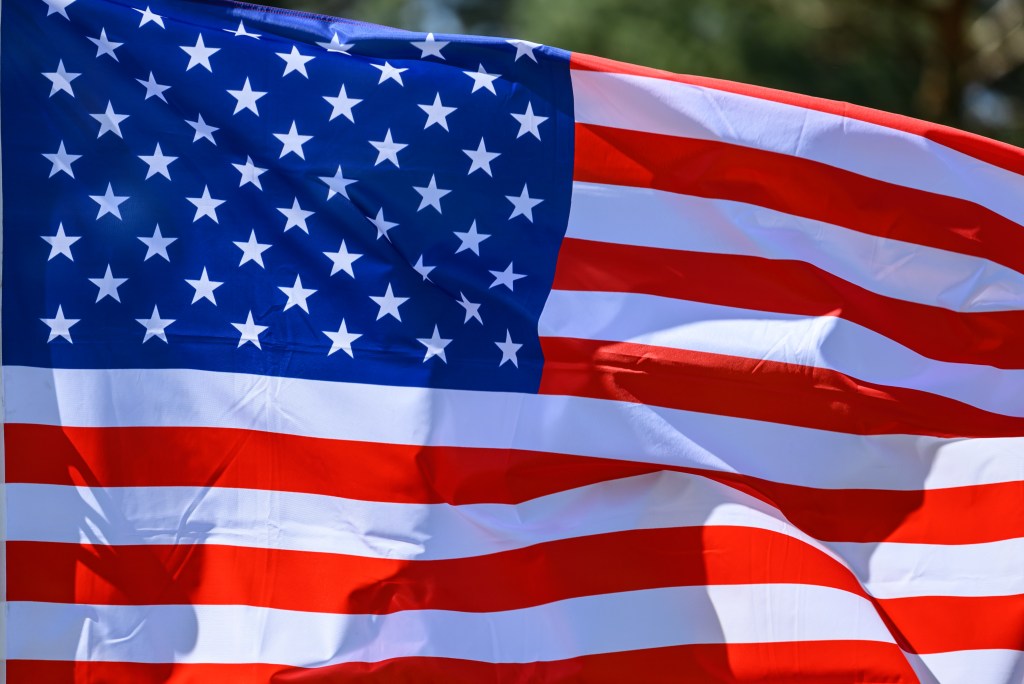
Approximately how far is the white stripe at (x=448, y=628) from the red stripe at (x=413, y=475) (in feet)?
0.81

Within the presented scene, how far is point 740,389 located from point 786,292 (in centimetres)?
30

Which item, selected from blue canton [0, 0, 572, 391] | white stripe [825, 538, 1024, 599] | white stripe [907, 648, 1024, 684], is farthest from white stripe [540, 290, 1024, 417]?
white stripe [907, 648, 1024, 684]

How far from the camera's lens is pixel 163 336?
2.79 m

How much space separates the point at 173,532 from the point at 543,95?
142cm

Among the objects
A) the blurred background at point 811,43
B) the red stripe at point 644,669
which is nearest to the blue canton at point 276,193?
the red stripe at point 644,669

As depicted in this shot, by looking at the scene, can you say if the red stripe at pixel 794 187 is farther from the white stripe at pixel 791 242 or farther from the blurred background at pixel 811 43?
the blurred background at pixel 811 43

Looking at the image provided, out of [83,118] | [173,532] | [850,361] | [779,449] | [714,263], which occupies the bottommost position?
[173,532]

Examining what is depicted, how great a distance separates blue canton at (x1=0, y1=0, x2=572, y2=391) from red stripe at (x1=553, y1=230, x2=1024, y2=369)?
124 mm

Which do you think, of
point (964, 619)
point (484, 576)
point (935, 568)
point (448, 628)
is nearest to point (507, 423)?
point (484, 576)

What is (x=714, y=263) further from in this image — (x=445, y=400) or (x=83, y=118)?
(x=83, y=118)

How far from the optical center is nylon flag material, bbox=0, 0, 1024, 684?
274cm

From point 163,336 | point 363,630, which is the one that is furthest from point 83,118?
point 363,630

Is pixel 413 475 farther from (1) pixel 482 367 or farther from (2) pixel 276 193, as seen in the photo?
(2) pixel 276 193

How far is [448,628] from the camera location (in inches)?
110
